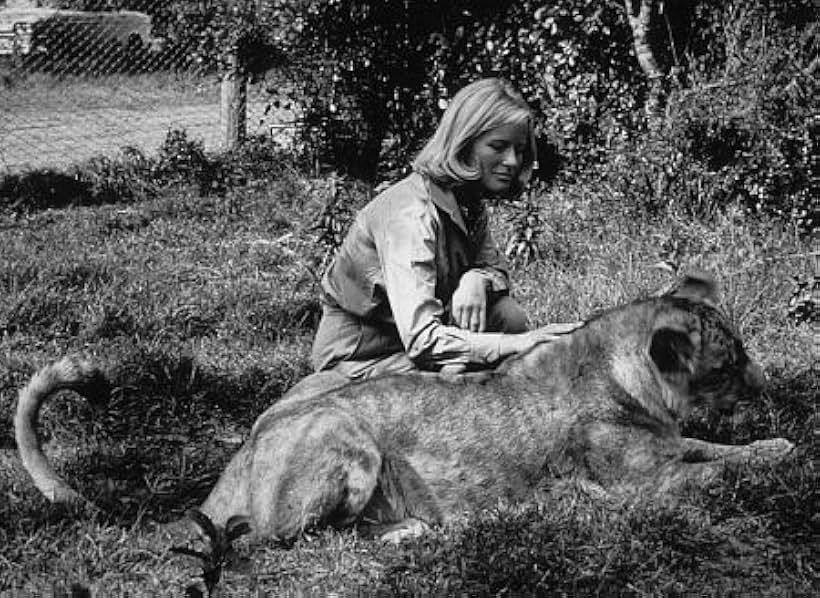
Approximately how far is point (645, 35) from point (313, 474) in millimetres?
6976

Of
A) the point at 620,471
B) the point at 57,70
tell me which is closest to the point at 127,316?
the point at 620,471

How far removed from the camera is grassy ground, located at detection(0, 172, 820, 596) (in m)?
4.30

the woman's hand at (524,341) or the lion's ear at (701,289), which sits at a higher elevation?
the lion's ear at (701,289)

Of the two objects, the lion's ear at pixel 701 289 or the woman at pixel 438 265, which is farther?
the lion's ear at pixel 701 289

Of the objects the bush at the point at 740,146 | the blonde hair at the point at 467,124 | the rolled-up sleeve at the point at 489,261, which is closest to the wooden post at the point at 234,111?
the bush at the point at 740,146

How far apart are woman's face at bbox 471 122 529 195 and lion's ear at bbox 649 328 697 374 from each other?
0.93 m

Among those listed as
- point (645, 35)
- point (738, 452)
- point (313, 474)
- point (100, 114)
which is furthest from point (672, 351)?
point (100, 114)

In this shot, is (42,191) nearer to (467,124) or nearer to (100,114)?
(100,114)

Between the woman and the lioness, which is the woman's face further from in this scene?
the lioness

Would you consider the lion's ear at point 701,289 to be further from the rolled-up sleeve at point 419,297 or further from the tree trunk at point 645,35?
the tree trunk at point 645,35

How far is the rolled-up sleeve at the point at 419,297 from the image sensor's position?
192 inches

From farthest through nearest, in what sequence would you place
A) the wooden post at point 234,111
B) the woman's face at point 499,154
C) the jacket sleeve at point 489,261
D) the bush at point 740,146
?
the wooden post at point 234,111, the bush at point 740,146, the jacket sleeve at point 489,261, the woman's face at point 499,154

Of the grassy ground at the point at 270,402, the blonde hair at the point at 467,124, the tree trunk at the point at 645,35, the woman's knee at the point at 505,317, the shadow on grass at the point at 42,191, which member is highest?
the tree trunk at the point at 645,35

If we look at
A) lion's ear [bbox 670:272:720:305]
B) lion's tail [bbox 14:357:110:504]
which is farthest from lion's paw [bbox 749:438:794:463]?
lion's tail [bbox 14:357:110:504]
